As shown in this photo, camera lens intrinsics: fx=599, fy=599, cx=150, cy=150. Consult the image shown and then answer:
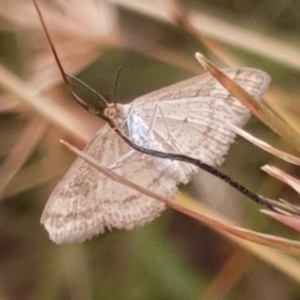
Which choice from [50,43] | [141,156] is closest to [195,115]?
[141,156]

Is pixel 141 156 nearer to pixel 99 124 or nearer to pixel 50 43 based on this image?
pixel 99 124

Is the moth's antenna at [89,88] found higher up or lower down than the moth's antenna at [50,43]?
lower down

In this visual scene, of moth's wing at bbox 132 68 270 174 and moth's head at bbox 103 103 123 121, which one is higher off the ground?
moth's wing at bbox 132 68 270 174

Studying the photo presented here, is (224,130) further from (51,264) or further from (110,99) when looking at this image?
(51,264)

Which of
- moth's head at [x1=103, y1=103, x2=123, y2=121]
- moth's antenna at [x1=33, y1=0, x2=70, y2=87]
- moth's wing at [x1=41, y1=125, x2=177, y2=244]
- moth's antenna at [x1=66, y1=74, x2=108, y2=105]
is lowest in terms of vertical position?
moth's wing at [x1=41, y1=125, x2=177, y2=244]

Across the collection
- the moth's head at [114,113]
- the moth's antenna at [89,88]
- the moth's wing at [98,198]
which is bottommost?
the moth's wing at [98,198]

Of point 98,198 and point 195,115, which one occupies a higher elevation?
point 195,115
